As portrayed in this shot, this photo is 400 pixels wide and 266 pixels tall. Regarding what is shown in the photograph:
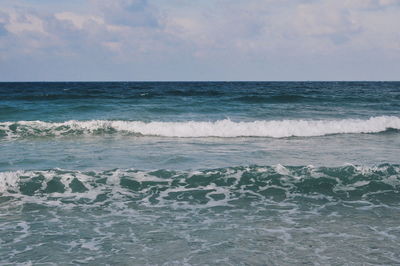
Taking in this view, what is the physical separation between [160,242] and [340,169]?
5119 millimetres

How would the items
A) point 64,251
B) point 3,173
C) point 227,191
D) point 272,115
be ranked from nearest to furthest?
1. point 64,251
2. point 227,191
3. point 3,173
4. point 272,115

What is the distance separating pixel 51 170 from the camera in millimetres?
8930

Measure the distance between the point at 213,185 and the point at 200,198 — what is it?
709mm

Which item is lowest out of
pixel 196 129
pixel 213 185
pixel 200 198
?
pixel 200 198

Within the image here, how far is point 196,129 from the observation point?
15914 mm

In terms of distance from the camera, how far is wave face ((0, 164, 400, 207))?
757 cm

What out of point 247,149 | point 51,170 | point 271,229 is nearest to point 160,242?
point 271,229

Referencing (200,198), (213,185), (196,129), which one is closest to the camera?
(200,198)

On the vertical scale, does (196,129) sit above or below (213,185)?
above

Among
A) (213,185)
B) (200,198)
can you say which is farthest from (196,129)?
(200,198)

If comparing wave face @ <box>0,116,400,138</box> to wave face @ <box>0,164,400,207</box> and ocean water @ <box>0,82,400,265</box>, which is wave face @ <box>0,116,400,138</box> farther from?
wave face @ <box>0,164,400,207</box>

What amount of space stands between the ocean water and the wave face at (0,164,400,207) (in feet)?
0.07

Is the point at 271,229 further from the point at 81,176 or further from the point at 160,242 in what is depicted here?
the point at 81,176

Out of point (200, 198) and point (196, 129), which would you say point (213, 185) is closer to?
point (200, 198)
